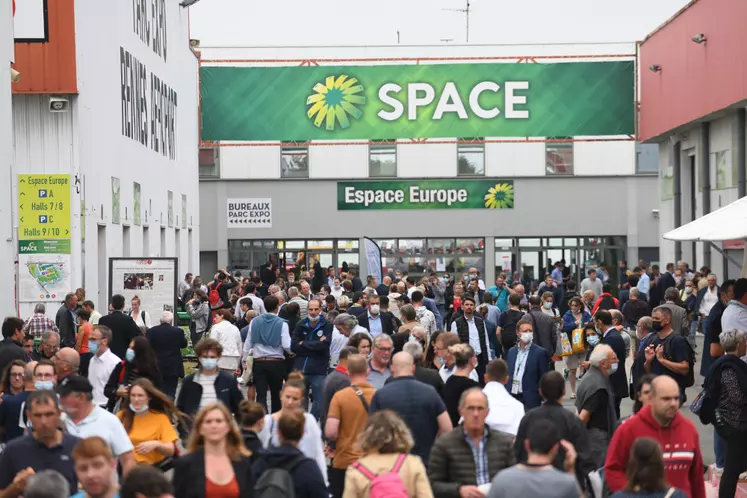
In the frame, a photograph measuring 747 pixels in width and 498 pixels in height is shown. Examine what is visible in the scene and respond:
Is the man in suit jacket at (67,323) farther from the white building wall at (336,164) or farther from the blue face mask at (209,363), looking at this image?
the white building wall at (336,164)

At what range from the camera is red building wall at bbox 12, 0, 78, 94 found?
25.6 meters

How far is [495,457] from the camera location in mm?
8516

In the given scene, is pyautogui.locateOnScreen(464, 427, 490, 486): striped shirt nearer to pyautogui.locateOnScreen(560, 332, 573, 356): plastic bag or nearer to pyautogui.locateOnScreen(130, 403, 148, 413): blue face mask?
pyautogui.locateOnScreen(130, 403, 148, 413): blue face mask

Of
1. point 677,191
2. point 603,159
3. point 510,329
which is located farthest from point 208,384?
point 603,159

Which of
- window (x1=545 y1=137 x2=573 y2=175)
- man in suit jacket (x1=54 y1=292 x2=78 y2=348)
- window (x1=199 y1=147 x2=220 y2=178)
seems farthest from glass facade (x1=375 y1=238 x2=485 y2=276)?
man in suit jacket (x1=54 y1=292 x2=78 y2=348)

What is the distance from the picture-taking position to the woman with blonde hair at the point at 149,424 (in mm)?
9727

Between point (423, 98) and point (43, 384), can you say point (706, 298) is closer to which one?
point (423, 98)

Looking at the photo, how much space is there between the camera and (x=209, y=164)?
52344 millimetres

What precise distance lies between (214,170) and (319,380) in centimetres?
3656

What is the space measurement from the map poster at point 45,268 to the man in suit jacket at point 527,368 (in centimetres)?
1411

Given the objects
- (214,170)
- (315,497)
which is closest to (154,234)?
(214,170)

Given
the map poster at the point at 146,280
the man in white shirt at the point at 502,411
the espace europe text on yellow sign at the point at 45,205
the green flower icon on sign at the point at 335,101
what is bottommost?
the man in white shirt at the point at 502,411

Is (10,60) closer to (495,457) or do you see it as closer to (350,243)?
(495,457)

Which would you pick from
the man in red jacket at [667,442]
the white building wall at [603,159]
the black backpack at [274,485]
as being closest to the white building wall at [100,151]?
the white building wall at [603,159]
